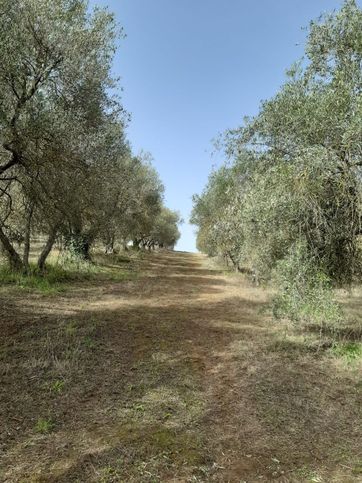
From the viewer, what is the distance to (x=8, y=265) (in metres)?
18.5

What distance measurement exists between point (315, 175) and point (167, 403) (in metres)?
6.51

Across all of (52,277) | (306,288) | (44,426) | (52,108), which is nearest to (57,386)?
(44,426)

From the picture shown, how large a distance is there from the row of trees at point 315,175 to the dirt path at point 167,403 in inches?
92.4

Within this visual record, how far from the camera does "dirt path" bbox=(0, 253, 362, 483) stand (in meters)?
5.10

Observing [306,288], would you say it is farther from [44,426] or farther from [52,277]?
[52,277]

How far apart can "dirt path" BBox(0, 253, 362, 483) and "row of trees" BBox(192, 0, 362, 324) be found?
2.35 m

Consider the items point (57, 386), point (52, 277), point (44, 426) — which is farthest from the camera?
point (52, 277)

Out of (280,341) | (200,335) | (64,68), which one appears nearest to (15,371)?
(200,335)

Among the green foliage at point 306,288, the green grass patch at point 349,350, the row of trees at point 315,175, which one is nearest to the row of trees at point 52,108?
the row of trees at point 315,175

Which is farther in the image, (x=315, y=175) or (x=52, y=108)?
(x=52, y=108)

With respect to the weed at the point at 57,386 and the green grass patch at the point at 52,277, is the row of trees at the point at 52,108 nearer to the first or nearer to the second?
the green grass patch at the point at 52,277

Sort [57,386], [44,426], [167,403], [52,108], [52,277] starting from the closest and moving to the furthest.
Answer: [44,426] → [167,403] → [57,386] → [52,108] → [52,277]

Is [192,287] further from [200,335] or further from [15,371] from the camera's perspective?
[15,371]

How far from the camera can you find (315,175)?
10000 millimetres
